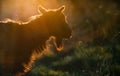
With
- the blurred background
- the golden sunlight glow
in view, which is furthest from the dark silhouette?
the golden sunlight glow

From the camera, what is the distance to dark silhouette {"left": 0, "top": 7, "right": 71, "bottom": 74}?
34.2ft

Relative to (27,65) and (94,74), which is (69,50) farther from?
(27,65)

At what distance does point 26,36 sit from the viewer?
10750 mm

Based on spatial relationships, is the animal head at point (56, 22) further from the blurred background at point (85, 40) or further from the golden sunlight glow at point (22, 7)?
the golden sunlight glow at point (22, 7)

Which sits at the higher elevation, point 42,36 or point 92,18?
point 92,18

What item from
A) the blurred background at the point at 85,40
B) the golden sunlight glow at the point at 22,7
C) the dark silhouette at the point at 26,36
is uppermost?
the golden sunlight glow at the point at 22,7

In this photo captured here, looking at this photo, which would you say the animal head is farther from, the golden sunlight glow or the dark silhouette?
the golden sunlight glow

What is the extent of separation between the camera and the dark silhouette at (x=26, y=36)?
34.2 ft

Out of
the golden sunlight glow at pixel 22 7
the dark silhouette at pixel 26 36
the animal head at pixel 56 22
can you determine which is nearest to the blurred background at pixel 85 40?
the golden sunlight glow at pixel 22 7

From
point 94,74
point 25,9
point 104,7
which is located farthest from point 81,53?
point 25,9

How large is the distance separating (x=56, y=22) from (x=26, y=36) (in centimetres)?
A: 79

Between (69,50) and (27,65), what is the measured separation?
300 inches

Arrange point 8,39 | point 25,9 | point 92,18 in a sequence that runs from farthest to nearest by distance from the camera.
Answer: point 25,9
point 92,18
point 8,39

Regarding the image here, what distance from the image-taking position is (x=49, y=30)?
11.0 m
